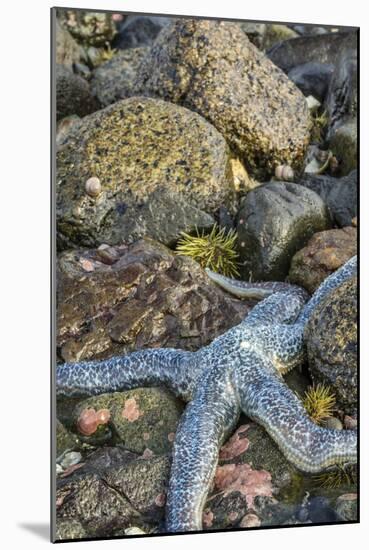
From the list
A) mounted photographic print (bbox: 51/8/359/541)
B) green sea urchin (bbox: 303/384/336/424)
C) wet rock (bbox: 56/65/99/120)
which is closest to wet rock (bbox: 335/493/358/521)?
mounted photographic print (bbox: 51/8/359/541)

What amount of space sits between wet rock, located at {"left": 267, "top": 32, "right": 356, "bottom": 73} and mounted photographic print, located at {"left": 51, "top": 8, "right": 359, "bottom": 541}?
3 cm

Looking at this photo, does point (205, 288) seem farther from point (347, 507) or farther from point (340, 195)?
point (347, 507)

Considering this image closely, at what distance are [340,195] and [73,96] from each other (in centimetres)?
224

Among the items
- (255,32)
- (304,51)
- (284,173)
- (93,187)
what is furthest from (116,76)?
(93,187)

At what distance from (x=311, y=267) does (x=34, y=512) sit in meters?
2.48

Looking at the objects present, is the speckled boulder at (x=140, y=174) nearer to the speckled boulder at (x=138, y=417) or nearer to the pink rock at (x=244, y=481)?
the speckled boulder at (x=138, y=417)

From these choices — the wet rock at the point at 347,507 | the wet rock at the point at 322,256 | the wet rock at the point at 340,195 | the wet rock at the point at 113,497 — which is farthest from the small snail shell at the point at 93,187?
Answer: the wet rock at the point at 347,507

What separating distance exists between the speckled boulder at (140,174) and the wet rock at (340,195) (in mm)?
682

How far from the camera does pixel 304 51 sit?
7.49 metres

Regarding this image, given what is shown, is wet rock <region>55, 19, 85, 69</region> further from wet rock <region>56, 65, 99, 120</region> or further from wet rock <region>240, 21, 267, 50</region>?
wet rock <region>240, 21, 267, 50</region>

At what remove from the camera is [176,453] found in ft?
15.8

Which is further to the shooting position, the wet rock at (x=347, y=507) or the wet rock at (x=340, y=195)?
the wet rock at (x=340, y=195)

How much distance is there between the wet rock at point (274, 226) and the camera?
5.93m

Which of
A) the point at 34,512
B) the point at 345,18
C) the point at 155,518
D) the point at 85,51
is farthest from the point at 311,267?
the point at 85,51
